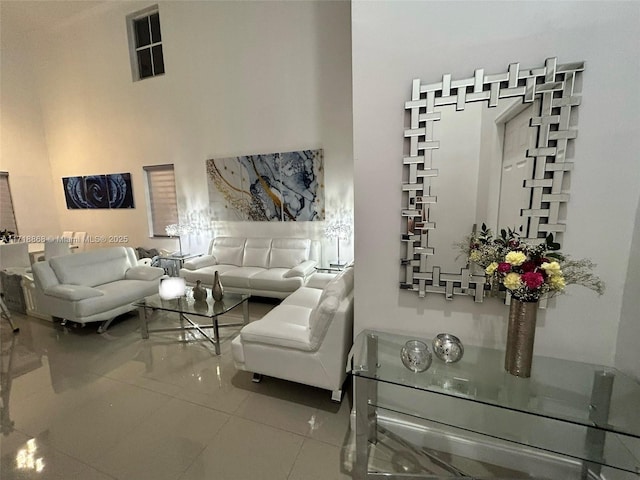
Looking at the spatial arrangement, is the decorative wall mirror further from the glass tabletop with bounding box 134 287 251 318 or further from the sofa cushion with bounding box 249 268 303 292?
the sofa cushion with bounding box 249 268 303 292

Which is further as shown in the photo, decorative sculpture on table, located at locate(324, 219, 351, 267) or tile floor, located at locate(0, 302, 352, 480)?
decorative sculpture on table, located at locate(324, 219, 351, 267)

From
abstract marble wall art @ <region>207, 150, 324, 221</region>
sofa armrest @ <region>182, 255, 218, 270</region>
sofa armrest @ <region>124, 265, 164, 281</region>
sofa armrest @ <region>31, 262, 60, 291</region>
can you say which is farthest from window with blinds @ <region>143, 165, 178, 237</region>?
sofa armrest @ <region>31, 262, 60, 291</region>

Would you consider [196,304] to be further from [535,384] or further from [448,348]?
[535,384]

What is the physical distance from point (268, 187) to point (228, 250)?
122 centimetres

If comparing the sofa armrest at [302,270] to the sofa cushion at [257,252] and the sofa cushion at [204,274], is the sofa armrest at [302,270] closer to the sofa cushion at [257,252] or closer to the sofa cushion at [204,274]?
the sofa cushion at [257,252]

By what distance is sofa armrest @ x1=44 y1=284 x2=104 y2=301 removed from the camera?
2842 mm

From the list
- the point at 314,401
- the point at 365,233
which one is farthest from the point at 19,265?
the point at 365,233

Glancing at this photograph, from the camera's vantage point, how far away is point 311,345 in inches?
72.0

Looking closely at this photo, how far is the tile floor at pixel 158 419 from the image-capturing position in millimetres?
1504

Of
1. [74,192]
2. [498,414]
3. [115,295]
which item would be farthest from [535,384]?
[74,192]

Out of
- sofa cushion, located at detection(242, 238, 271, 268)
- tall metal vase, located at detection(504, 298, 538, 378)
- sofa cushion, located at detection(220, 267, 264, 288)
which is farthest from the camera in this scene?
sofa cushion, located at detection(242, 238, 271, 268)

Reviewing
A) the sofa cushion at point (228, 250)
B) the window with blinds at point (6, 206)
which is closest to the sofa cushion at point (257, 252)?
the sofa cushion at point (228, 250)

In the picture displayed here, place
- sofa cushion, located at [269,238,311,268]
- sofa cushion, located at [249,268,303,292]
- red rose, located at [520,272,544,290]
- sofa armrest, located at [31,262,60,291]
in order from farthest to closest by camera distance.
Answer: sofa cushion, located at [269,238,311,268]
sofa cushion, located at [249,268,303,292]
sofa armrest, located at [31,262,60,291]
red rose, located at [520,272,544,290]

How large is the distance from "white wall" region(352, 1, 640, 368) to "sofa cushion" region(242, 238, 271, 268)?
2858 millimetres
